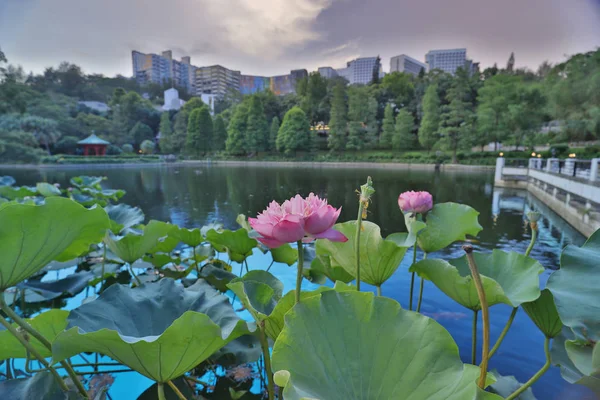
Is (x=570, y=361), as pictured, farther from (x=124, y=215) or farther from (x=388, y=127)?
(x=388, y=127)

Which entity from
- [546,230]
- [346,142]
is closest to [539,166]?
[546,230]

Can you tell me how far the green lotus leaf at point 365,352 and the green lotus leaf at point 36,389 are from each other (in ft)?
1.68

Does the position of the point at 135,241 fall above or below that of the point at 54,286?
above

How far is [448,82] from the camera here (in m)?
24.5

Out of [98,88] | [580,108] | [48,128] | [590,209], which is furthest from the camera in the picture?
[98,88]

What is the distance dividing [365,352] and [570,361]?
1.93 ft

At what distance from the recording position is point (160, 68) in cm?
6950

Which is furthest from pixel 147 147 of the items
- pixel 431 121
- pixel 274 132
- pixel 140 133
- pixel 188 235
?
pixel 188 235

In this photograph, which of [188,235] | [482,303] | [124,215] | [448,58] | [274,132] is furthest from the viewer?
[448,58]

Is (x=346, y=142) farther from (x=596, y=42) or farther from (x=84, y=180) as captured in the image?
(x=84, y=180)

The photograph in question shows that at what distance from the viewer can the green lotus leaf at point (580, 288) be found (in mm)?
583

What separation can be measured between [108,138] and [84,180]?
25.7 meters

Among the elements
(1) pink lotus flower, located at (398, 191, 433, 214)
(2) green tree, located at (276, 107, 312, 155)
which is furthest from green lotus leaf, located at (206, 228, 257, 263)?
(2) green tree, located at (276, 107, 312, 155)

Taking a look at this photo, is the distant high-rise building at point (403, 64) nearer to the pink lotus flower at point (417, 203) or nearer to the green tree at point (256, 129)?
the green tree at point (256, 129)
